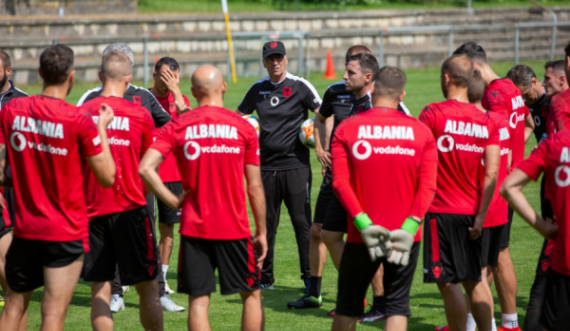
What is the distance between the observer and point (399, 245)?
4.95 m

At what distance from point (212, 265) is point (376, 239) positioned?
1279 millimetres

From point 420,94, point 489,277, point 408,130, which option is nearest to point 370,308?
point 489,277

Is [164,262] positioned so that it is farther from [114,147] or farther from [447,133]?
[447,133]

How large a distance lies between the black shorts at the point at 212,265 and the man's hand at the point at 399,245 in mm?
1099

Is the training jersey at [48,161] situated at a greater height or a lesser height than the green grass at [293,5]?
lesser

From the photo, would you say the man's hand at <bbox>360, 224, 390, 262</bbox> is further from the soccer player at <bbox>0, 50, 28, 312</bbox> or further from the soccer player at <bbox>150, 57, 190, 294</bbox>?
the soccer player at <bbox>0, 50, 28, 312</bbox>

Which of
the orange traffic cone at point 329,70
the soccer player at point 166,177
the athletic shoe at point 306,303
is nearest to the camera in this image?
the athletic shoe at point 306,303

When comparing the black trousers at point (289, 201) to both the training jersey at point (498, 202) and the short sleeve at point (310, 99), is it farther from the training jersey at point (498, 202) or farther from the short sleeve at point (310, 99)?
the training jersey at point (498, 202)

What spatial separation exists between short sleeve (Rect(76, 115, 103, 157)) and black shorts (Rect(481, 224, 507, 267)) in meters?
3.09

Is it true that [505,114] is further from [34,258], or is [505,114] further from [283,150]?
[34,258]

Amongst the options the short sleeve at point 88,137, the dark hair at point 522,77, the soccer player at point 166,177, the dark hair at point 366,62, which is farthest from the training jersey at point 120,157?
the dark hair at point 522,77

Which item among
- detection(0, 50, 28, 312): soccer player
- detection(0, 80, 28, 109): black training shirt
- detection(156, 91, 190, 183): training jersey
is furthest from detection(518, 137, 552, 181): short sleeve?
detection(0, 80, 28, 109): black training shirt

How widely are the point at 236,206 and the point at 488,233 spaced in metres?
2.13

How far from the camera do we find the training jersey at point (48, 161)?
16.4 feet
